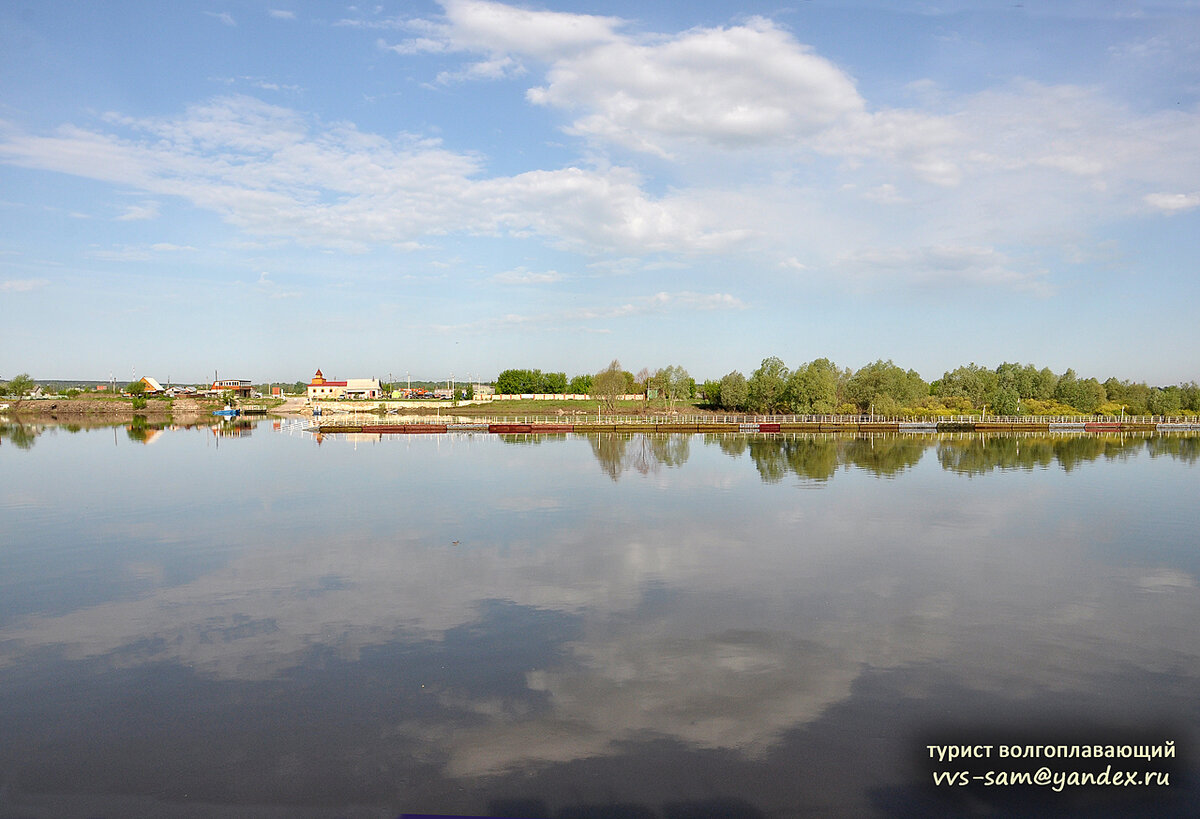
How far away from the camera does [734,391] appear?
452 ft

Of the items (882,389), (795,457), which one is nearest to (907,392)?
(882,389)

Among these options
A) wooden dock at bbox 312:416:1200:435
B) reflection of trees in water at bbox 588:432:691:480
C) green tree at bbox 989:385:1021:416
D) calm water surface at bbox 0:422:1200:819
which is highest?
green tree at bbox 989:385:1021:416

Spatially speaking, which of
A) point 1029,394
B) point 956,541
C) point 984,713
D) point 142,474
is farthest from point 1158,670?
point 1029,394

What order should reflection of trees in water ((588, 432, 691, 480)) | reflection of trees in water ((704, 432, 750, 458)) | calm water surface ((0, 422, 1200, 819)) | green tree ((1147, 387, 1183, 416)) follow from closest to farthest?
calm water surface ((0, 422, 1200, 819)) → reflection of trees in water ((588, 432, 691, 480)) → reflection of trees in water ((704, 432, 750, 458)) → green tree ((1147, 387, 1183, 416))

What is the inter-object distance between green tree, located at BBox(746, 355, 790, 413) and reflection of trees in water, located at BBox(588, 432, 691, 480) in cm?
4136

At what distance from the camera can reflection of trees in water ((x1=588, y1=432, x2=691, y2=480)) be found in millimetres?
50156

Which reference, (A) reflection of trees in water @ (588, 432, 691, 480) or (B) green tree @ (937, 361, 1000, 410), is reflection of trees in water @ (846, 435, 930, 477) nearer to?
(A) reflection of trees in water @ (588, 432, 691, 480)

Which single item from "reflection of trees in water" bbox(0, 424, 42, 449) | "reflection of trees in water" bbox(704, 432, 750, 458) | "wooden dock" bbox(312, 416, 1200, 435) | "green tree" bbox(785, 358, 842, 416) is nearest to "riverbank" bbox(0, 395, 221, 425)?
"reflection of trees in water" bbox(0, 424, 42, 449)

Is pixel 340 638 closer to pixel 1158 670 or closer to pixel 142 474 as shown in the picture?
pixel 1158 670

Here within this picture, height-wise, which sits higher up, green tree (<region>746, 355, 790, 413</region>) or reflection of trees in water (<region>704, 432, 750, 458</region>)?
green tree (<region>746, 355, 790, 413</region>)

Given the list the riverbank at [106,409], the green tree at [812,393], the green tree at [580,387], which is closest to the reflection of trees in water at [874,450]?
the green tree at [812,393]

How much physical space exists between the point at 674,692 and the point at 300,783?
600 centimetres

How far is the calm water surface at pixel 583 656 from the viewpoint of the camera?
1002cm

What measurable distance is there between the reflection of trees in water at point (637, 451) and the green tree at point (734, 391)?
50.2 meters
